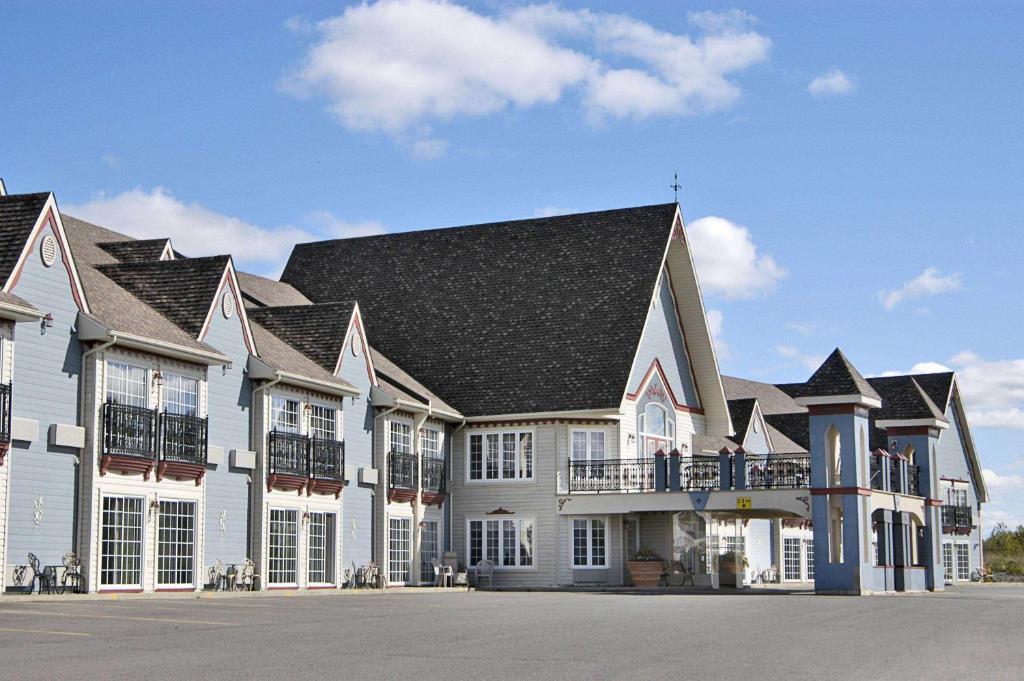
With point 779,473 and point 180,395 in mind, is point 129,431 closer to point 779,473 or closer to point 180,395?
point 180,395

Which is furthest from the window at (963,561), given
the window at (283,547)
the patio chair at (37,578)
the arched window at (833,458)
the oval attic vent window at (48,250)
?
the oval attic vent window at (48,250)

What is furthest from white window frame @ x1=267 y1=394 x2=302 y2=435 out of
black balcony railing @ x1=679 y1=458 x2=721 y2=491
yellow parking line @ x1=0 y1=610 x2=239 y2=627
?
yellow parking line @ x1=0 y1=610 x2=239 y2=627

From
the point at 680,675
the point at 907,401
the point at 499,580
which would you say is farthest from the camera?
the point at 907,401

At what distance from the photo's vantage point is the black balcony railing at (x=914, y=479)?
150ft

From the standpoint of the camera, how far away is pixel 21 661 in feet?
46.3

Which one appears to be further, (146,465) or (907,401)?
(907,401)

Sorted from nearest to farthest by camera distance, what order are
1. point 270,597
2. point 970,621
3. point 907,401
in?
1. point 970,621
2. point 270,597
3. point 907,401

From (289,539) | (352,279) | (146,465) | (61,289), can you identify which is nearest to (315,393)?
(289,539)

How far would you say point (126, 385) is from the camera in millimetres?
30297

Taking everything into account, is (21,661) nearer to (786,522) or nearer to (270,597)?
(270,597)

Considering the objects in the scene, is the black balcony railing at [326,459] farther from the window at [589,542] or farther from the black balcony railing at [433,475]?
the window at [589,542]

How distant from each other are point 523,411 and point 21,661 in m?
31.7

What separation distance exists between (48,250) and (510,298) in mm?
23195

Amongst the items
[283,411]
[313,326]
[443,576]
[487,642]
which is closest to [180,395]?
[283,411]
